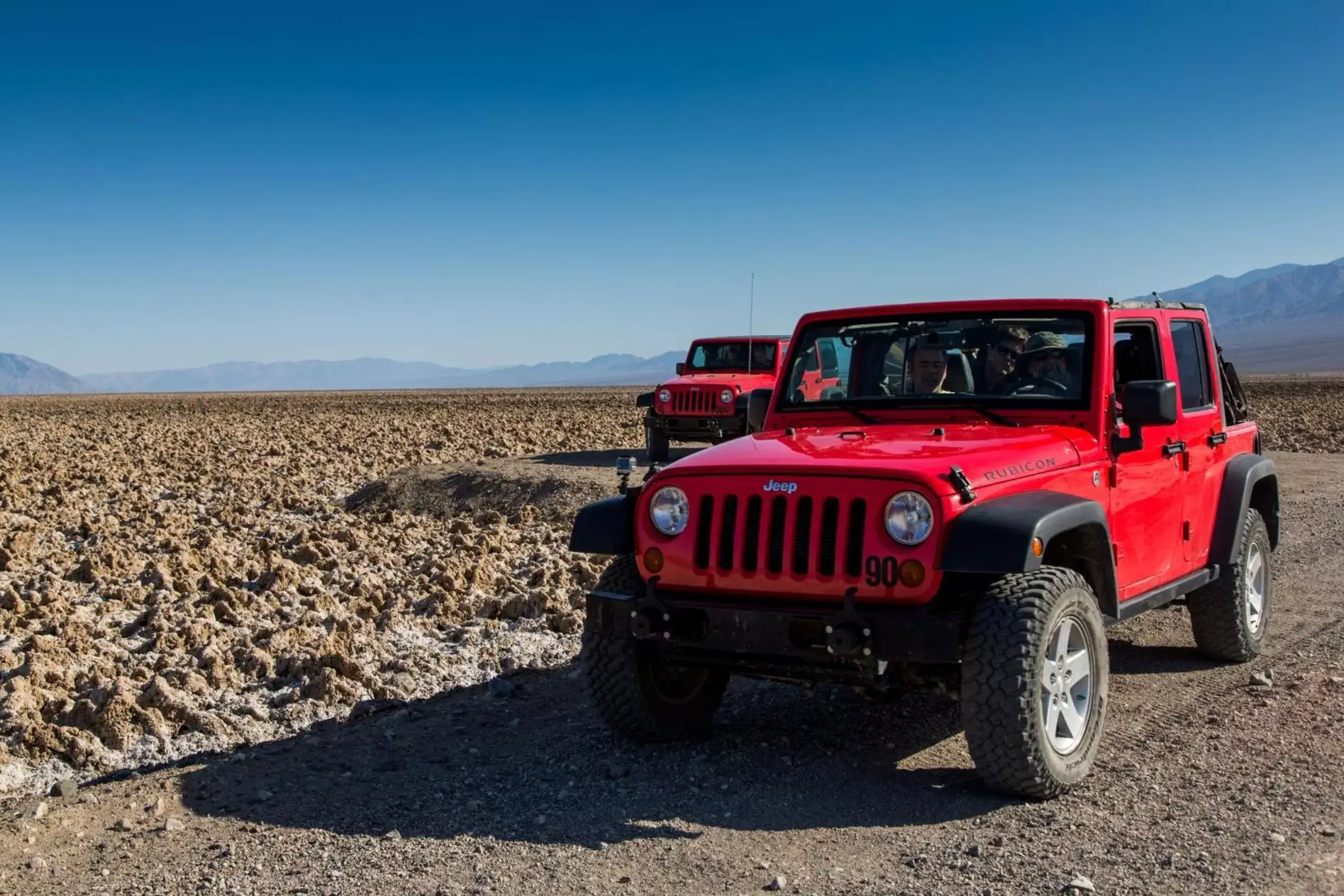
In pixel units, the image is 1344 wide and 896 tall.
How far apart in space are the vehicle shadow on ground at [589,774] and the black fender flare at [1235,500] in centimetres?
179

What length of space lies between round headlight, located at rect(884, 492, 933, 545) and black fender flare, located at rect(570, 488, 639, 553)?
4.04ft

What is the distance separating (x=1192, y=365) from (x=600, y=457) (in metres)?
13.3

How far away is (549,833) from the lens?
4891 millimetres

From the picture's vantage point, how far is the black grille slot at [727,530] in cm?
523

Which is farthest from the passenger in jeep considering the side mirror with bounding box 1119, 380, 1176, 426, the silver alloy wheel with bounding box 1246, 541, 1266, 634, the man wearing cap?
the silver alloy wheel with bounding box 1246, 541, 1266, 634

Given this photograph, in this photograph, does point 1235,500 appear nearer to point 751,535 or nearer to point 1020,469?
point 1020,469

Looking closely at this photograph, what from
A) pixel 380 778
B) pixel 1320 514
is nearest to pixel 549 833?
pixel 380 778

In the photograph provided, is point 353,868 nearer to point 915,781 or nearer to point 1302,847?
point 915,781

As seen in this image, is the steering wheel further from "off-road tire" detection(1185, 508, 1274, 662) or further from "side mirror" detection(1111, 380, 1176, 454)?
"off-road tire" detection(1185, 508, 1274, 662)

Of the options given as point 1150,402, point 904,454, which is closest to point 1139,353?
point 1150,402

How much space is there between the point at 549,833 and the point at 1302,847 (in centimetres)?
272

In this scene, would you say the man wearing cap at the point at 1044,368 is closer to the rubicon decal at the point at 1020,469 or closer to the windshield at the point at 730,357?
the rubicon decal at the point at 1020,469

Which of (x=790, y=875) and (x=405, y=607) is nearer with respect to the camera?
(x=790, y=875)

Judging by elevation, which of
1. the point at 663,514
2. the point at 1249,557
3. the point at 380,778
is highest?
the point at 663,514
